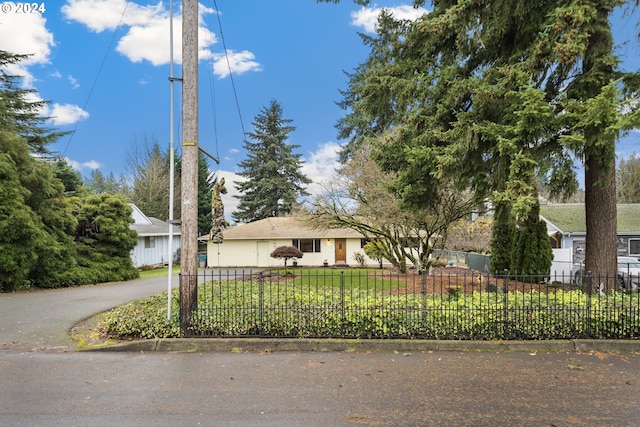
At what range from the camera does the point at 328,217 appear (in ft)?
52.6

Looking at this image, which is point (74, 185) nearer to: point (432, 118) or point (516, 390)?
point (432, 118)

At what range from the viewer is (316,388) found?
4.54 metres

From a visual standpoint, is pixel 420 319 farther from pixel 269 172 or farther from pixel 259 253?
pixel 269 172

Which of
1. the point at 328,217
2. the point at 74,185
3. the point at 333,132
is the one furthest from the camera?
the point at 333,132

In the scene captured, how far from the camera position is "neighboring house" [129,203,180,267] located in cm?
2638

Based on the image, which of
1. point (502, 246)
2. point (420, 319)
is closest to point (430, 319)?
point (420, 319)

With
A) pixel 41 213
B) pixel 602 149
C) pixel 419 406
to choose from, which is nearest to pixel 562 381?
pixel 419 406

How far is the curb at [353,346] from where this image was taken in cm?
597

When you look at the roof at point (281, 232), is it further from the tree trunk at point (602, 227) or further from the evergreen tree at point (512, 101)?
the tree trunk at point (602, 227)

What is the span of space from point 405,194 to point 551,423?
6.53m

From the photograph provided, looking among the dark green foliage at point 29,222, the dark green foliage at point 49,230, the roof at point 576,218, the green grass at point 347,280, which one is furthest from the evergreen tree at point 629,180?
the dark green foliage at point 29,222

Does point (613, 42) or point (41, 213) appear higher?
point (613, 42)

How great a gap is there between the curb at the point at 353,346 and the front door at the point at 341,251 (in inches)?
856

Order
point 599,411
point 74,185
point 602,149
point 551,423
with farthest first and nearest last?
point 74,185, point 602,149, point 599,411, point 551,423
